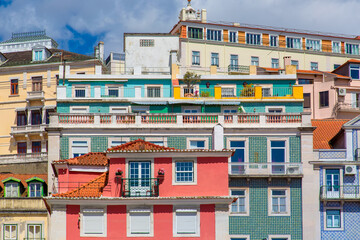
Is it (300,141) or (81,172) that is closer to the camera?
(81,172)

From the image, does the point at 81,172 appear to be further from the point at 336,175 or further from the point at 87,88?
the point at 87,88

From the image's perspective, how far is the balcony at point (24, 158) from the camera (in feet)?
205

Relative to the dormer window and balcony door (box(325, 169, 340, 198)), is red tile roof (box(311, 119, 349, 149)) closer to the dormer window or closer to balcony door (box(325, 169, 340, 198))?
balcony door (box(325, 169, 340, 198))

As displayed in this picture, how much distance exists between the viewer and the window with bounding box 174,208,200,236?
39.6 meters

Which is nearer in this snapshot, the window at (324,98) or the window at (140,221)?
the window at (140,221)

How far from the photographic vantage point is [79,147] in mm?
51156

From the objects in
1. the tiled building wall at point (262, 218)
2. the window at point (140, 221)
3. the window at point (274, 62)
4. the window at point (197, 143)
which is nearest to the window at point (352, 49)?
the window at point (274, 62)

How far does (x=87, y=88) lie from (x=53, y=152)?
41.0ft

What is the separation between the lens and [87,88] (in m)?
62.5

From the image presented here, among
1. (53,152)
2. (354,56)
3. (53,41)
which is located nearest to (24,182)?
(53,152)

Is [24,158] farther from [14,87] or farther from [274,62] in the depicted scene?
[274,62]

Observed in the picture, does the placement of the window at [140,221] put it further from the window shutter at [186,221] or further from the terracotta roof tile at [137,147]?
the terracotta roof tile at [137,147]

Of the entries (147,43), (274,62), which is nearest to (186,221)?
(147,43)

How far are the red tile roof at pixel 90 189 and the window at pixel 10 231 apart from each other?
960 centimetres
